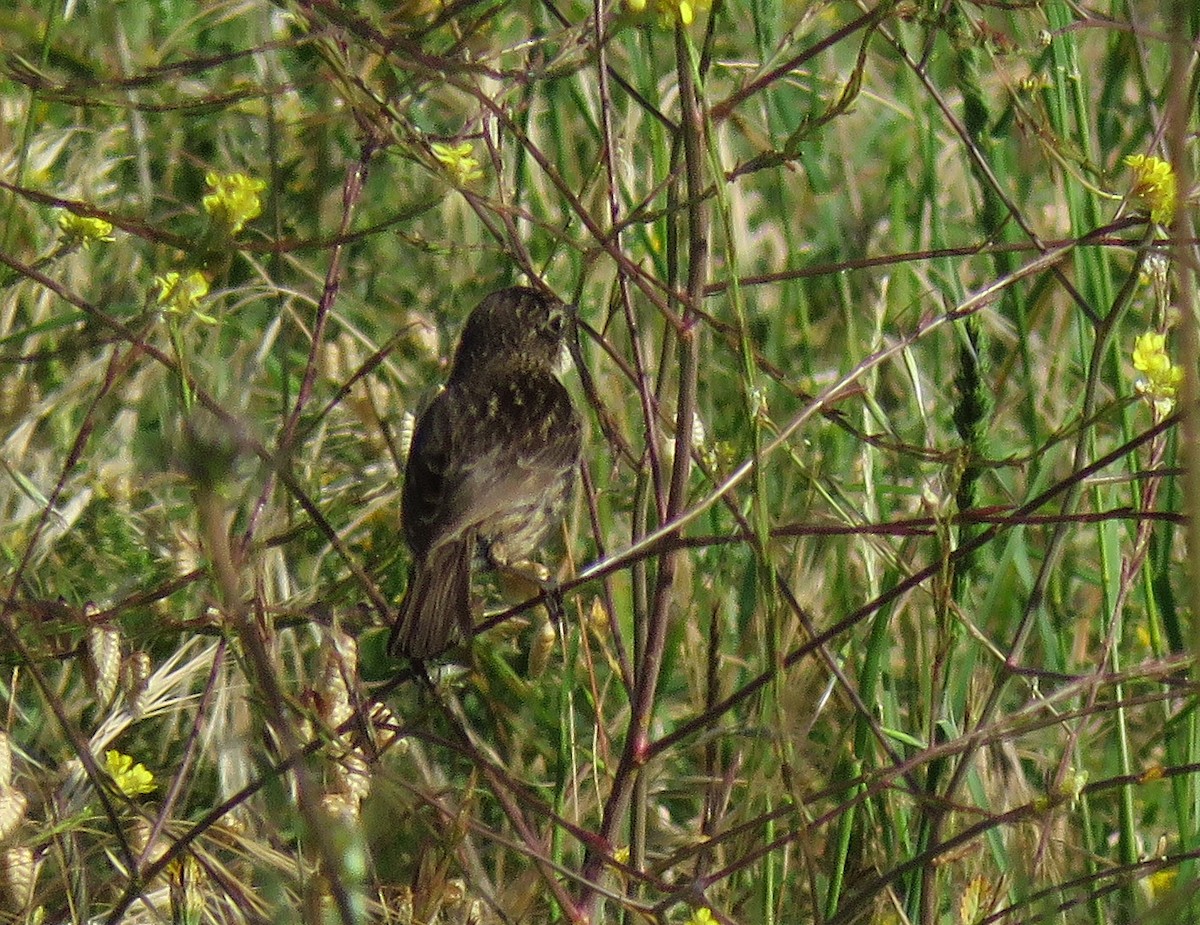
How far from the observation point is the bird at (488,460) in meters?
3.13

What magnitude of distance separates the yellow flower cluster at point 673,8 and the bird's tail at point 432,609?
1256 millimetres

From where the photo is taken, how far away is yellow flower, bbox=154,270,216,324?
2270 mm

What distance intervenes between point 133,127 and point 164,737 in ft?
5.66

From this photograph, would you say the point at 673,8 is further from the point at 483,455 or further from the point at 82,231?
the point at 483,455

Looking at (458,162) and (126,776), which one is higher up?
(458,162)

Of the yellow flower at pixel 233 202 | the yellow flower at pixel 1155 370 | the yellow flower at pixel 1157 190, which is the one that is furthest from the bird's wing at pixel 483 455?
the yellow flower at pixel 1157 190

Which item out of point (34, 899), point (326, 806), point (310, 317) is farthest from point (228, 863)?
point (310, 317)

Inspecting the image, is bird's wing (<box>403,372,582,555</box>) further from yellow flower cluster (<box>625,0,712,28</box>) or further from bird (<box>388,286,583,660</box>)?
yellow flower cluster (<box>625,0,712,28</box>)

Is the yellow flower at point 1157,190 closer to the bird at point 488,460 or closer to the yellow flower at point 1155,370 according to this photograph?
the yellow flower at point 1155,370

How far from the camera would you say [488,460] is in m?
3.49

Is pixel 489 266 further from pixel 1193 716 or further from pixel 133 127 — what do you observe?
pixel 1193 716

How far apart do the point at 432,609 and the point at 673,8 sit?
133cm

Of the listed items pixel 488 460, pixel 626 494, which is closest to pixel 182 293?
pixel 488 460

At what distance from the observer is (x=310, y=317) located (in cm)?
414
